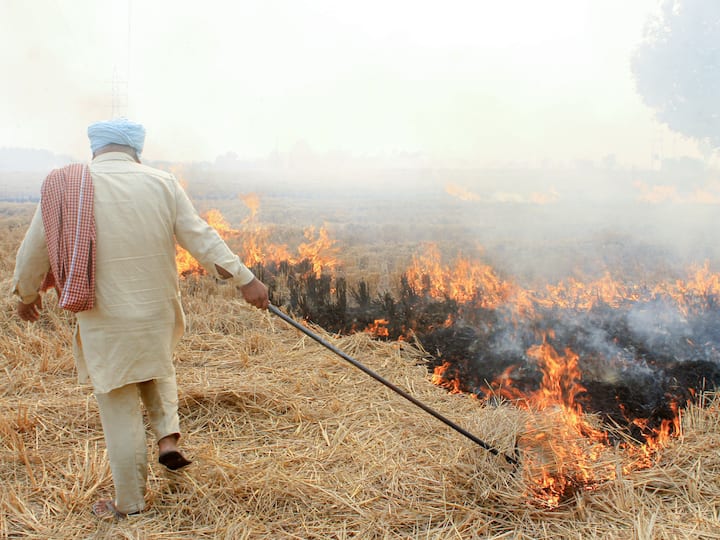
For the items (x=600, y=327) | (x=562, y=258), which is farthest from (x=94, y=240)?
(x=562, y=258)

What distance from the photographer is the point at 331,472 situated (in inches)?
114

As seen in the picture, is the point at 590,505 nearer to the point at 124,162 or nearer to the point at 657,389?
the point at 657,389

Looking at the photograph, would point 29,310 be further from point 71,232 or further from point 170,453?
point 170,453

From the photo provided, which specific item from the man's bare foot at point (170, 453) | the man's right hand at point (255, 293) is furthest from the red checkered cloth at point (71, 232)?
the man's bare foot at point (170, 453)

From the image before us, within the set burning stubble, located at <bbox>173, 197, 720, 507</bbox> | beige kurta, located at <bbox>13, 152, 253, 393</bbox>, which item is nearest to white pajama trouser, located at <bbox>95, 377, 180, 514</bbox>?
beige kurta, located at <bbox>13, 152, 253, 393</bbox>

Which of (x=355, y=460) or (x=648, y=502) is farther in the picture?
(x=355, y=460)

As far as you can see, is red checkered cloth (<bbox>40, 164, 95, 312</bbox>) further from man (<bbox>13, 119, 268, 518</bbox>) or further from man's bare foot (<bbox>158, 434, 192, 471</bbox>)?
man's bare foot (<bbox>158, 434, 192, 471</bbox>)

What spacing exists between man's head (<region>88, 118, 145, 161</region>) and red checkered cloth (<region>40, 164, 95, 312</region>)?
0.56 ft

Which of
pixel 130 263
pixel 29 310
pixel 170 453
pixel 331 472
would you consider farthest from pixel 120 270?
pixel 331 472

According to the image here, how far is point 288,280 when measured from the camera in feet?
23.7

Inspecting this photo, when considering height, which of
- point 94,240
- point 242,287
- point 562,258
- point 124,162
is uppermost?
point 124,162

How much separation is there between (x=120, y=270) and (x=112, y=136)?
607 mm

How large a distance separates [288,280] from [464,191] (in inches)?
447

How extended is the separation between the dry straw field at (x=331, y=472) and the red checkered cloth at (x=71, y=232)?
1103 mm
